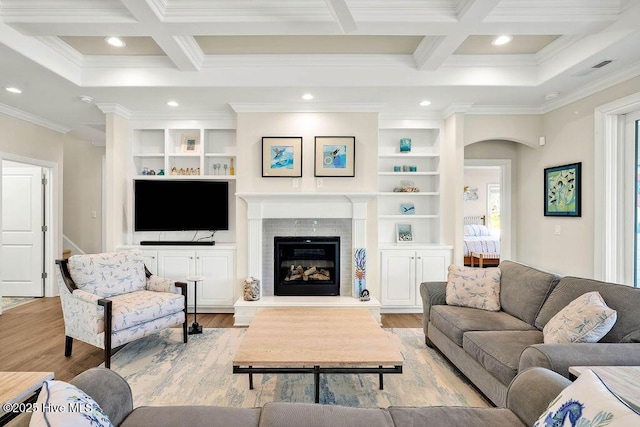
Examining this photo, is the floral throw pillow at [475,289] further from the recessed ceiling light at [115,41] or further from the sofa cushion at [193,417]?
the recessed ceiling light at [115,41]

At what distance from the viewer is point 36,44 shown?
9.79 feet

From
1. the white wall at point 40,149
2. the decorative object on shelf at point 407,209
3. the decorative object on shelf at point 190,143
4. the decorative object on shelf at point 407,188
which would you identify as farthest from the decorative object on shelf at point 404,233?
the white wall at point 40,149

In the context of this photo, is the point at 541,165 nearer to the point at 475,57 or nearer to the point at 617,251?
the point at 617,251

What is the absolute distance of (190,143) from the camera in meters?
4.71

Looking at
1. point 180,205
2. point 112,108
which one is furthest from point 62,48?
point 180,205

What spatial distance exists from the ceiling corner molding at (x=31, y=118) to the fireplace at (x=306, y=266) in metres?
3.76

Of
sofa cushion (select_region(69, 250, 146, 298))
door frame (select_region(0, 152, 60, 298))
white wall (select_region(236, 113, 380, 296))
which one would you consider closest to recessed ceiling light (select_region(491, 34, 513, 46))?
white wall (select_region(236, 113, 380, 296))

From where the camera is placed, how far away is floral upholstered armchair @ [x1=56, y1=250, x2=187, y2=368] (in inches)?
112

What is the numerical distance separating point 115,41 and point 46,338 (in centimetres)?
302

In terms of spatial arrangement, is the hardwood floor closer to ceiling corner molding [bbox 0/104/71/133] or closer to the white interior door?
the white interior door

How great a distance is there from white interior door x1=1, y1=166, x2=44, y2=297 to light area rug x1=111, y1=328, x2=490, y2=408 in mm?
3146

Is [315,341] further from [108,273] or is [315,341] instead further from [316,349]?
[108,273]

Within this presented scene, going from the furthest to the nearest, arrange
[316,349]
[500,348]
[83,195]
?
[83,195] < [316,349] < [500,348]

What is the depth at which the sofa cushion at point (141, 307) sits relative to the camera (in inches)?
115
